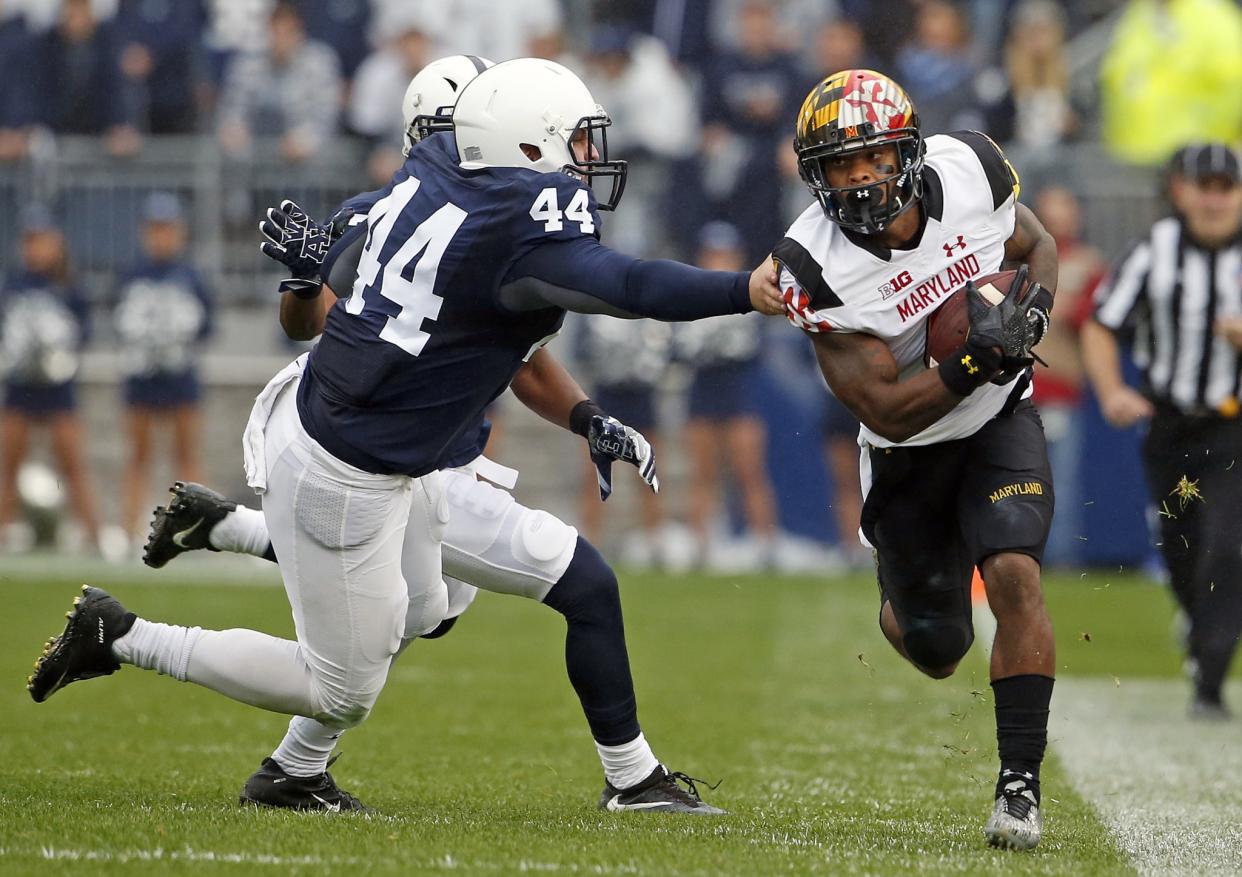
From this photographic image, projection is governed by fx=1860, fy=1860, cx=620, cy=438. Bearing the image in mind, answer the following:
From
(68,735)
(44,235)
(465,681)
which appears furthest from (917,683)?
(44,235)

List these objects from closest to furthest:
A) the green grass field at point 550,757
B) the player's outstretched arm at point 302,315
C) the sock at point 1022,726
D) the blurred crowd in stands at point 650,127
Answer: the green grass field at point 550,757, the sock at point 1022,726, the player's outstretched arm at point 302,315, the blurred crowd in stands at point 650,127

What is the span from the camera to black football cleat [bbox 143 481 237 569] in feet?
14.3

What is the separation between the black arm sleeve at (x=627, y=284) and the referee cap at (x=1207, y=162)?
3390 mm

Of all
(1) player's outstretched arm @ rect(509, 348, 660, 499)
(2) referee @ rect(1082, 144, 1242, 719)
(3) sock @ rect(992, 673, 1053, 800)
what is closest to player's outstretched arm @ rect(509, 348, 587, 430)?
(1) player's outstretched arm @ rect(509, 348, 660, 499)

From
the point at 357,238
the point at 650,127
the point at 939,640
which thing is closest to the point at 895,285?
the point at 939,640

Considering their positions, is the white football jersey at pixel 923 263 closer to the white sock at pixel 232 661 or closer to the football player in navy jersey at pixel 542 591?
the football player in navy jersey at pixel 542 591

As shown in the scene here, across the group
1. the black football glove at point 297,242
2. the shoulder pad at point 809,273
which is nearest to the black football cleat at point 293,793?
the black football glove at point 297,242

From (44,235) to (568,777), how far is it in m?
7.30

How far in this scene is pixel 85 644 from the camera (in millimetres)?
3971

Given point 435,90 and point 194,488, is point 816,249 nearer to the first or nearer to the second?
point 435,90

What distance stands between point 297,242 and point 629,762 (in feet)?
A: 4.46

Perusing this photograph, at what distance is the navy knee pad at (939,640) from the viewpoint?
444cm

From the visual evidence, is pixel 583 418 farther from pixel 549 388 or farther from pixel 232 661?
pixel 232 661

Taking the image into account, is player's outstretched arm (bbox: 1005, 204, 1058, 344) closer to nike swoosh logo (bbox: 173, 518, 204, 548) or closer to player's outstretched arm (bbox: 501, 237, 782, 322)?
player's outstretched arm (bbox: 501, 237, 782, 322)
